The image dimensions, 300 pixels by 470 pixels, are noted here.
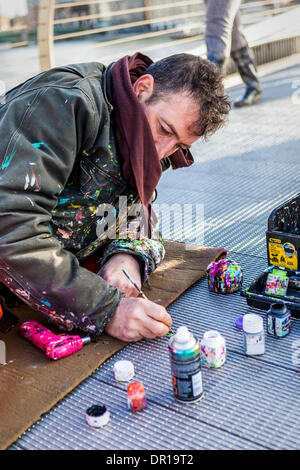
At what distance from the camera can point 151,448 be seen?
120 cm

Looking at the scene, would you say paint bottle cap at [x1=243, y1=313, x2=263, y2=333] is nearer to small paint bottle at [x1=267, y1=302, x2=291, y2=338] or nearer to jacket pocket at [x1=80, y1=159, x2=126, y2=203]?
small paint bottle at [x1=267, y1=302, x2=291, y2=338]

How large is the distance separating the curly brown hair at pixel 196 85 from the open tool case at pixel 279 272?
1.43 feet

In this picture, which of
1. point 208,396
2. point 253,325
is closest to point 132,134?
point 253,325

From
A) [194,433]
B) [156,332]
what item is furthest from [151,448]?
[156,332]

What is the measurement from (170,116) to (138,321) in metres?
0.63

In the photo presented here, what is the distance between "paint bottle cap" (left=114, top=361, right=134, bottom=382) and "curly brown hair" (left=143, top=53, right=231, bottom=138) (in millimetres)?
727

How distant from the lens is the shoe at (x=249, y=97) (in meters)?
4.54

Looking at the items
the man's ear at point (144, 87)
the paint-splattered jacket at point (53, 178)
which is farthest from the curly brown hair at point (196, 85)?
the paint-splattered jacket at point (53, 178)

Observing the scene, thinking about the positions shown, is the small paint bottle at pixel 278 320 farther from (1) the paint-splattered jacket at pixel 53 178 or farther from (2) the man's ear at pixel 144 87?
(2) the man's ear at pixel 144 87

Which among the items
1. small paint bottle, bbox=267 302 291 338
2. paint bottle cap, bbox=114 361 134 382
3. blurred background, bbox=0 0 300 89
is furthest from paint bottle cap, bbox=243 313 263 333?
blurred background, bbox=0 0 300 89

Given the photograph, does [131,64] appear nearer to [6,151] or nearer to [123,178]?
[123,178]

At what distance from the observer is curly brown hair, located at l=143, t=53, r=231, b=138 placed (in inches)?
60.9

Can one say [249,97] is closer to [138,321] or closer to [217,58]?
[217,58]

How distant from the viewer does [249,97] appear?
14.9ft
